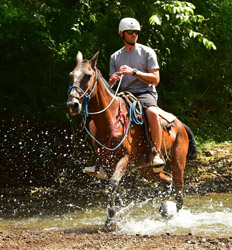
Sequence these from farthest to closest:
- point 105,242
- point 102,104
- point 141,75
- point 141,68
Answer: point 141,68 < point 141,75 < point 102,104 < point 105,242

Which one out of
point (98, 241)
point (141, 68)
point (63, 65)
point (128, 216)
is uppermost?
point (63, 65)

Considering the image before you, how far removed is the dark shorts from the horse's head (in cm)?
123

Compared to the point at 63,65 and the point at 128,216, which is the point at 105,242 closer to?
the point at 128,216

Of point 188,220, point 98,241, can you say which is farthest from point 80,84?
point 188,220

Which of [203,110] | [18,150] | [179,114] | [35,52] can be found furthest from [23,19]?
[203,110]

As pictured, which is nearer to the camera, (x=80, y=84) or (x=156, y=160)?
(x=80, y=84)

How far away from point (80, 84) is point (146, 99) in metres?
1.59

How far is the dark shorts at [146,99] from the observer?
27.0 feet

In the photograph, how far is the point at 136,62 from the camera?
323 inches

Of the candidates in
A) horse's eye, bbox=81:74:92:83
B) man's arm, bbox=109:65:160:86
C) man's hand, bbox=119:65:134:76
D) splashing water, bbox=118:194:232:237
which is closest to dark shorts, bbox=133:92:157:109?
man's arm, bbox=109:65:160:86

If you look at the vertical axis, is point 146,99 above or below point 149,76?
below

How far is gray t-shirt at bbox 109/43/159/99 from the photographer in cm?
816

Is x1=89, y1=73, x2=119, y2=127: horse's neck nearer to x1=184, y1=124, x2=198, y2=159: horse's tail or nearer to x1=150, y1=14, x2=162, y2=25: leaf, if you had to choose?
x1=184, y1=124, x2=198, y2=159: horse's tail

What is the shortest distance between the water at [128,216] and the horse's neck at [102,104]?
4.79ft
